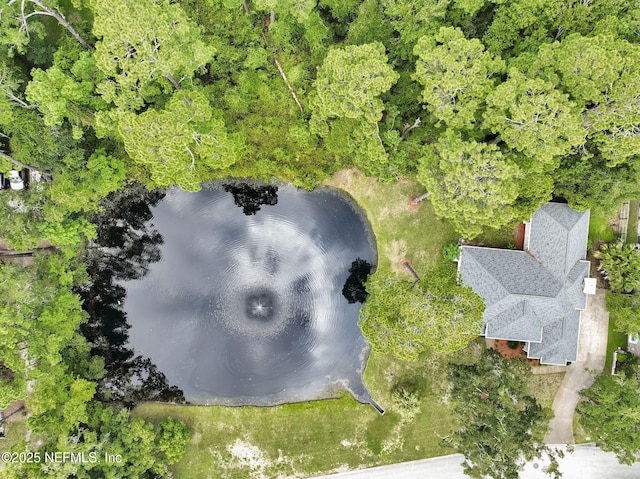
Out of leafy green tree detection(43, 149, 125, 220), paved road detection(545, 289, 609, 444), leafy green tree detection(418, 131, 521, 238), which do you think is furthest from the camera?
paved road detection(545, 289, 609, 444)

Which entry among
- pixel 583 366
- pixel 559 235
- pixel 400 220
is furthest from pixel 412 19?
pixel 583 366

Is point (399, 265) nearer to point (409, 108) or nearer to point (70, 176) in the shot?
point (409, 108)

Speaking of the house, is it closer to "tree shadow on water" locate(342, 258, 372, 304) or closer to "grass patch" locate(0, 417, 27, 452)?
"tree shadow on water" locate(342, 258, 372, 304)

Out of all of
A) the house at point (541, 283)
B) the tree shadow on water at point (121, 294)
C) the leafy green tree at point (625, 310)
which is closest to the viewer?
the leafy green tree at point (625, 310)

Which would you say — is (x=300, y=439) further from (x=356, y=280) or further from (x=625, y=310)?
(x=625, y=310)

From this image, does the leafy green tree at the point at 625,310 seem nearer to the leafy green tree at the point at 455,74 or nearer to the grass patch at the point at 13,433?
the leafy green tree at the point at 455,74

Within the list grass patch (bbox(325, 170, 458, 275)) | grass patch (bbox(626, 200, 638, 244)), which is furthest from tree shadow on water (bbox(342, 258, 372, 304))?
grass patch (bbox(626, 200, 638, 244))

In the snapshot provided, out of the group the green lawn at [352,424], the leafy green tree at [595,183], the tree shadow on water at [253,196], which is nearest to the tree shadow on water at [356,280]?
the green lawn at [352,424]
